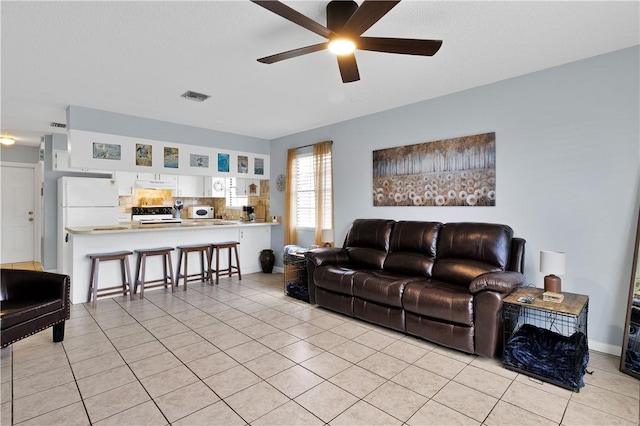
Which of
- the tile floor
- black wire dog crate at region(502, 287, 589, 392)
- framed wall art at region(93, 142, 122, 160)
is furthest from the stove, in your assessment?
black wire dog crate at region(502, 287, 589, 392)

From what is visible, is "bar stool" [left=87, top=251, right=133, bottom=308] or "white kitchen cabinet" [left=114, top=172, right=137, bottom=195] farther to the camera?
"white kitchen cabinet" [left=114, top=172, right=137, bottom=195]

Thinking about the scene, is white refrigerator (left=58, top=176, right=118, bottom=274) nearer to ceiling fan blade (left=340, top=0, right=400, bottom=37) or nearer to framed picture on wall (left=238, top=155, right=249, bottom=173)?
framed picture on wall (left=238, top=155, right=249, bottom=173)

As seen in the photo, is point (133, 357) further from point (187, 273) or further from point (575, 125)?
point (575, 125)

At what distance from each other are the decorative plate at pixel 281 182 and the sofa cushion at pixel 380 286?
3.00 metres

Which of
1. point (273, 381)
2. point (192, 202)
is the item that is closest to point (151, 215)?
point (192, 202)

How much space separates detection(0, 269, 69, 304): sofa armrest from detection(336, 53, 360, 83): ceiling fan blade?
125 inches

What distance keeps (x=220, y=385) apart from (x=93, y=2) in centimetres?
276

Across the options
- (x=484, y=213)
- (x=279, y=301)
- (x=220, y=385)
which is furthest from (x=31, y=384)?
(x=484, y=213)

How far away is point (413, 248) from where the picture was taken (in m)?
3.87

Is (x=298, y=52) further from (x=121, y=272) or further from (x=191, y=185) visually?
(x=191, y=185)

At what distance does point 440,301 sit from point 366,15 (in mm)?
2351

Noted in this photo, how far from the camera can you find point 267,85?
370 centimetres

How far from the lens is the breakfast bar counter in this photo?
445cm

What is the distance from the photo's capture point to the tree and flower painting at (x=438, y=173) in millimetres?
3637
